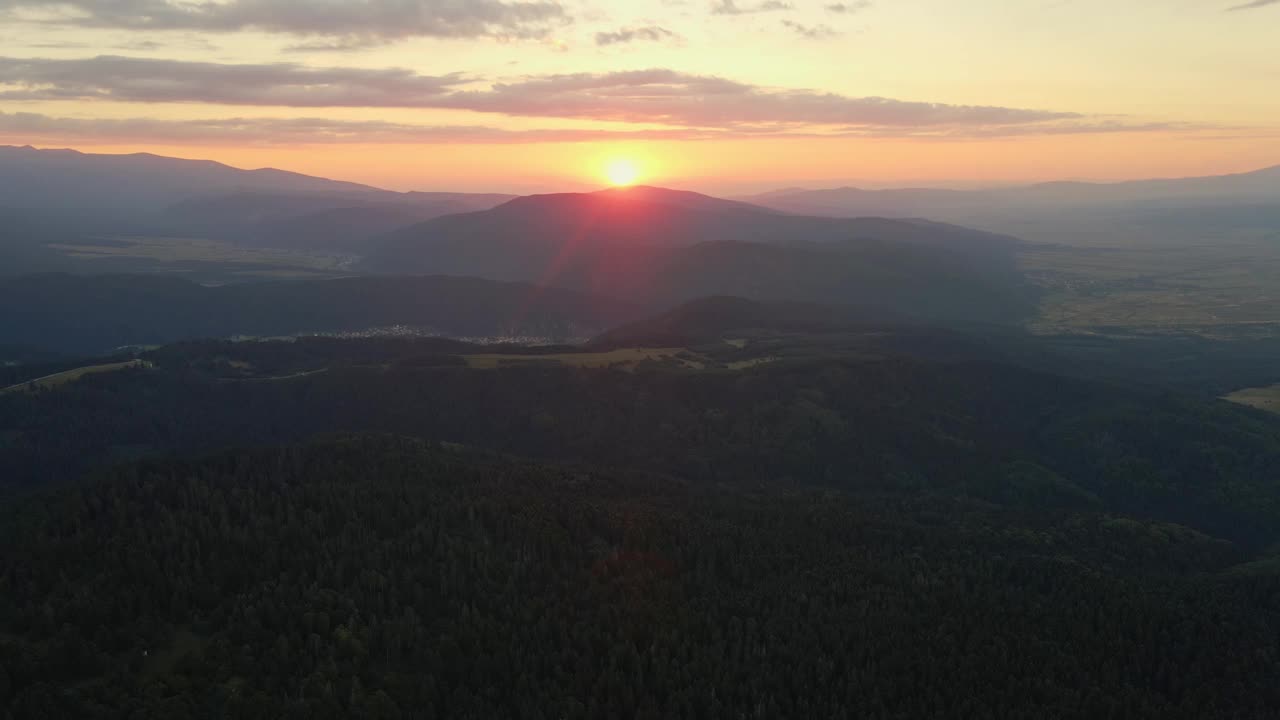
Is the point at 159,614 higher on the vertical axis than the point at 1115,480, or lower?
higher

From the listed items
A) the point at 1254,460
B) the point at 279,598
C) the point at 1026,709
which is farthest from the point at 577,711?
the point at 1254,460

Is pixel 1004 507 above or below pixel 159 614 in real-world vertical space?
below

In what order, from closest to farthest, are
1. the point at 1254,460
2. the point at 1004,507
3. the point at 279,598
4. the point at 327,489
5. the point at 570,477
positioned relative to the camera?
1. the point at 279,598
2. the point at 327,489
3. the point at 570,477
4. the point at 1004,507
5. the point at 1254,460

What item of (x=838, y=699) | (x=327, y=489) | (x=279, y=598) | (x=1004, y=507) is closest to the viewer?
(x=838, y=699)

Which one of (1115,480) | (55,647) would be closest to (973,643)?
(55,647)

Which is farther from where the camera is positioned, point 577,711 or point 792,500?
point 792,500

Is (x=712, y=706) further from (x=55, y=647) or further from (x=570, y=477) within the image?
(x=570, y=477)

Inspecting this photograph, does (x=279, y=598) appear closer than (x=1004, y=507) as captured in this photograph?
Yes

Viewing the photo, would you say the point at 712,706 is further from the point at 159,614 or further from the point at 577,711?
the point at 159,614

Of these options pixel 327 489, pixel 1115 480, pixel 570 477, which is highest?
pixel 327 489
